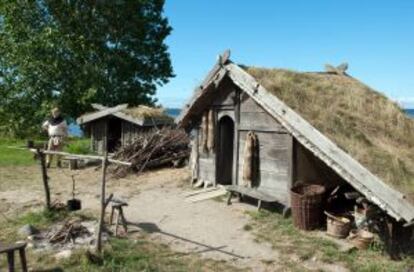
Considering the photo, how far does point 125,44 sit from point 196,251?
24.8 metres

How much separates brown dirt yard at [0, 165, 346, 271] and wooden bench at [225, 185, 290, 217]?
1.14ft

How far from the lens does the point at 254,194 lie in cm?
1309

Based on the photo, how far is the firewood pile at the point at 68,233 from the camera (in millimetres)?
10258

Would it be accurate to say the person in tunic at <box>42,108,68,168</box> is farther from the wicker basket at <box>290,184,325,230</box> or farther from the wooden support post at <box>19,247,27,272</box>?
the wooden support post at <box>19,247,27,272</box>

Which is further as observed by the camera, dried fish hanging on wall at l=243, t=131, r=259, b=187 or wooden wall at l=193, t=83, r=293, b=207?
dried fish hanging on wall at l=243, t=131, r=259, b=187

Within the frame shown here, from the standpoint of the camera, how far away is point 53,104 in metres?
30.2

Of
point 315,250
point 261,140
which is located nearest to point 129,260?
point 315,250

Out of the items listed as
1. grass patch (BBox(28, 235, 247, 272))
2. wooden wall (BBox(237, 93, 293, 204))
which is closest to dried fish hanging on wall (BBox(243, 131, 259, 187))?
wooden wall (BBox(237, 93, 293, 204))

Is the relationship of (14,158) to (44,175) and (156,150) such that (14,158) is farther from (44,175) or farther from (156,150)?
(44,175)

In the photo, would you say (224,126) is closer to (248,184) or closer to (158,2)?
(248,184)

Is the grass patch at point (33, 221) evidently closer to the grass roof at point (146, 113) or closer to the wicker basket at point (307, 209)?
the wicker basket at point (307, 209)

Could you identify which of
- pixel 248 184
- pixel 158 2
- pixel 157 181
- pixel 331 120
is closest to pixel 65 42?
pixel 158 2

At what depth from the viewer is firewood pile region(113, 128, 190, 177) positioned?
18.8 meters

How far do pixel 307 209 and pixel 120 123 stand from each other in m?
13.9
